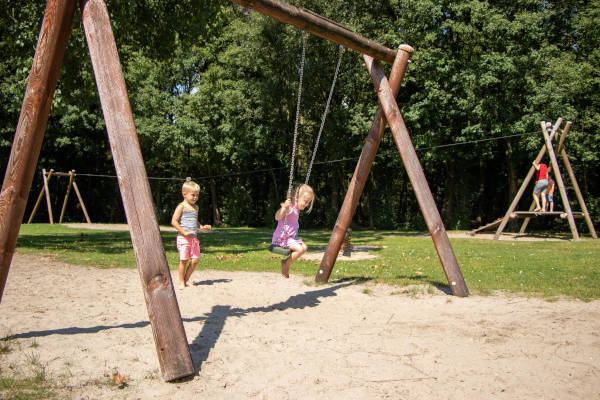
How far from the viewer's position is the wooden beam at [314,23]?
5.04 meters

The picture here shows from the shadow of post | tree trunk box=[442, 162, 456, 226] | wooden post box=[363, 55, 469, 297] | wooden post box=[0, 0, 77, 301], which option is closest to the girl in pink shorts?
the shadow of post

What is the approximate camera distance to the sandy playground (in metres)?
3.17

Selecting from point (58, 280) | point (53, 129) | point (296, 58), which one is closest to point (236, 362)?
point (58, 280)

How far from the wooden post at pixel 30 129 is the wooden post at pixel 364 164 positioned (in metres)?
3.98

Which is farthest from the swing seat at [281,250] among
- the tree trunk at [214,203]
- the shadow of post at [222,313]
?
the tree trunk at [214,203]

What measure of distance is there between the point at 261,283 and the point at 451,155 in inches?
664

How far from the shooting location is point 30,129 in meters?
3.80

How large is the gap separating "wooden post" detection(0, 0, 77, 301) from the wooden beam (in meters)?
1.70

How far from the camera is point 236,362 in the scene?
3656mm

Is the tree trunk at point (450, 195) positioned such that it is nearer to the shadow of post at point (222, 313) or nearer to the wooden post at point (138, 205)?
the shadow of post at point (222, 313)

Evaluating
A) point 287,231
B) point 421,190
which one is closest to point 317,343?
point 287,231

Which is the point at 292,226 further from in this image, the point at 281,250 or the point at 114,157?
the point at 114,157

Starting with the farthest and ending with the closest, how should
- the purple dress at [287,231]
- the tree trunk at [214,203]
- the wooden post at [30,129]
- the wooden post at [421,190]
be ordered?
the tree trunk at [214,203], the wooden post at [421,190], the purple dress at [287,231], the wooden post at [30,129]

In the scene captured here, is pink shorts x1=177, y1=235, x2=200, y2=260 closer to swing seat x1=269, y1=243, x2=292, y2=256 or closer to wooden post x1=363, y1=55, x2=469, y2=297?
swing seat x1=269, y1=243, x2=292, y2=256
